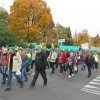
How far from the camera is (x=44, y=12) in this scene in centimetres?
5534

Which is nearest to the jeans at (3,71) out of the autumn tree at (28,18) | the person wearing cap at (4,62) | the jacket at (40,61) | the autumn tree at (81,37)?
the person wearing cap at (4,62)

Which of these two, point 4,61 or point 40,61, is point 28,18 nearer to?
point 4,61

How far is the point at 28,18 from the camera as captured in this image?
2160 inches

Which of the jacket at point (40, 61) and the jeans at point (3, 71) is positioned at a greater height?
the jacket at point (40, 61)

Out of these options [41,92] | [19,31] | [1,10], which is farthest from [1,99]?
[1,10]

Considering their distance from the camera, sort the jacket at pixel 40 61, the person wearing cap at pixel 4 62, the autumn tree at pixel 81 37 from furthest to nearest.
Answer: the autumn tree at pixel 81 37
the person wearing cap at pixel 4 62
the jacket at pixel 40 61

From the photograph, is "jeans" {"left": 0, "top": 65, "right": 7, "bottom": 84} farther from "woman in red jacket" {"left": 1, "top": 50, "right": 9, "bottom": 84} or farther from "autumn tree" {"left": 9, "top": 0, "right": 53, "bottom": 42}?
"autumn tree" {"left": 9, "top": 0, "right": 53, "bottom": 42}

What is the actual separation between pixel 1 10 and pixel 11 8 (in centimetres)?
2820

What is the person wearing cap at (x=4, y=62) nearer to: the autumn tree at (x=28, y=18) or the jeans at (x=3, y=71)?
the jeans at (x=3, y=71)

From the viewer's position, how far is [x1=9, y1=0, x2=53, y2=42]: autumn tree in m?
53.3

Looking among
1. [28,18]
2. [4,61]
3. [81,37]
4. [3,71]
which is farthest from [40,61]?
[81,37]

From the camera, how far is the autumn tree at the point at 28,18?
2099 inches

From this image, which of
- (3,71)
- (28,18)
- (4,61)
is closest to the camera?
(4,61)

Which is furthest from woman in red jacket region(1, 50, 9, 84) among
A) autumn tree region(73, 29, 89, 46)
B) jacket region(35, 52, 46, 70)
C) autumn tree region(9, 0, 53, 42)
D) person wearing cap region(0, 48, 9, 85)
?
autumn tree region(73, 29, 89, 46)
